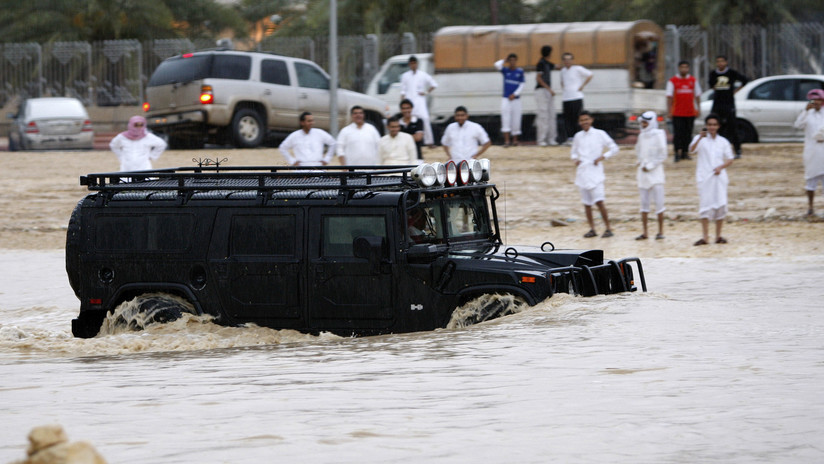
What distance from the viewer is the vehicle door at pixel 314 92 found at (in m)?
26.7

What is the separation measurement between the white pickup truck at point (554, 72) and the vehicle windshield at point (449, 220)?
51.3 ft

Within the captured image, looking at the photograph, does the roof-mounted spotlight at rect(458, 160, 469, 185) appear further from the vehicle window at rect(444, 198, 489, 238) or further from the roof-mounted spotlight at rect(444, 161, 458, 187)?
the vehicle window at rect(444, 198, 489, 238)

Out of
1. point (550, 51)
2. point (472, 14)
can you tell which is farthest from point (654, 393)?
point (472, 14)

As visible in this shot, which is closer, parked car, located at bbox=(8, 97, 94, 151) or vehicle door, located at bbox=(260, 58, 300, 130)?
vehicle door, located at bbox=(260, 58, 300, 130)

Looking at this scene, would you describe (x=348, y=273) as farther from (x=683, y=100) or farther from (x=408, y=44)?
(x=408, y=44)

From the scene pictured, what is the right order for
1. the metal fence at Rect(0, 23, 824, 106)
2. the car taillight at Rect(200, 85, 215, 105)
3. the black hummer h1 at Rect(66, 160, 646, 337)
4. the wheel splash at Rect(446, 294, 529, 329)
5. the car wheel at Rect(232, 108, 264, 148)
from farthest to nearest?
1. the metal fence at Rect(0, 23, 824, 106)
2. the car wheel at Rect(232, 108, 264, 148)
3. the car taillight at Rect(200, 85, 215, 105)
4. the black hummer h1 at Rect(66, 160, 646, 337)
5. the wheel splash at Rect(446, 294, 529, 329)

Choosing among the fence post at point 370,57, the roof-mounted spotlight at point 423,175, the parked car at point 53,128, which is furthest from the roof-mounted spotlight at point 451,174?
the fence post at point 370,57

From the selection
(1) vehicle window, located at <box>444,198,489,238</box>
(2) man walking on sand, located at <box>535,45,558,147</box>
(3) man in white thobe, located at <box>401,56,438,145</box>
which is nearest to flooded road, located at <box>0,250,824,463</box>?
(1) vehicle window, located at <box>444,198,489,238</box>

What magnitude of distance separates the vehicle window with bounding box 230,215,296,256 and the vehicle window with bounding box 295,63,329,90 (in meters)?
16.5

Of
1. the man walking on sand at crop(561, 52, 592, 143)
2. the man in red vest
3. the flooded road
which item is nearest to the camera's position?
the flooded road

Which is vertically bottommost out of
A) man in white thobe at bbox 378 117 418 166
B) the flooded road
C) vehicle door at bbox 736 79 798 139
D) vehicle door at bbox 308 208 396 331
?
the flooded road

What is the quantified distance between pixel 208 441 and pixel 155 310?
3.76m

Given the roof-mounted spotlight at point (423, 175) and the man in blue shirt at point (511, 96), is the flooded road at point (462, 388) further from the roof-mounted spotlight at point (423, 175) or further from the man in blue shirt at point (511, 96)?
the man in blue shirt at point (511, 96)

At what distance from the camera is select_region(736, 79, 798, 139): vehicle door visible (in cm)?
2461
